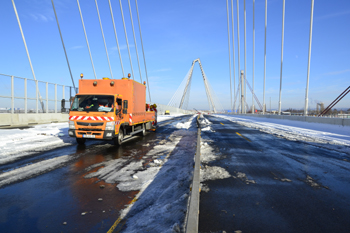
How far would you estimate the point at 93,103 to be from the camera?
933 centimetres

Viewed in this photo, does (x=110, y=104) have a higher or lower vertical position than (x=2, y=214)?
higher

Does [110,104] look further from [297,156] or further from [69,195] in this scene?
[297,156]

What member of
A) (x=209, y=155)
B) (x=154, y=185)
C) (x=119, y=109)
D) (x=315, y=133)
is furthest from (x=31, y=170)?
(x=315, y=133)

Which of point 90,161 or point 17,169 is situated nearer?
point 17,169

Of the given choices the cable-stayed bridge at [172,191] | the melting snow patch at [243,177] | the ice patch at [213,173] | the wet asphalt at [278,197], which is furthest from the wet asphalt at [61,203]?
the melting snow patch at [243,177]

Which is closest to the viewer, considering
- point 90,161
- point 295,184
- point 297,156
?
point 295,184

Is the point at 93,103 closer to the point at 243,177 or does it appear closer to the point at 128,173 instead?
the point at 128,173

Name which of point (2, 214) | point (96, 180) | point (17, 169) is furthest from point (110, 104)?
point (2, 214)

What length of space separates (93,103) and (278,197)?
7769mm

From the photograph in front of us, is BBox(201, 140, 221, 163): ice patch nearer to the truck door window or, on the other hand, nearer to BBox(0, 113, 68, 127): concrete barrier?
the truck door window

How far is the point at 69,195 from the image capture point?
411 centimetres

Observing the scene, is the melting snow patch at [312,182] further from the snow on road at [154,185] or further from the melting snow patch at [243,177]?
the snow on road at [154,185]

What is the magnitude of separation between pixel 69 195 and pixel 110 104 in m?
5.52

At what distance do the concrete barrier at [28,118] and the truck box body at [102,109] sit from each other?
28.1 feet
